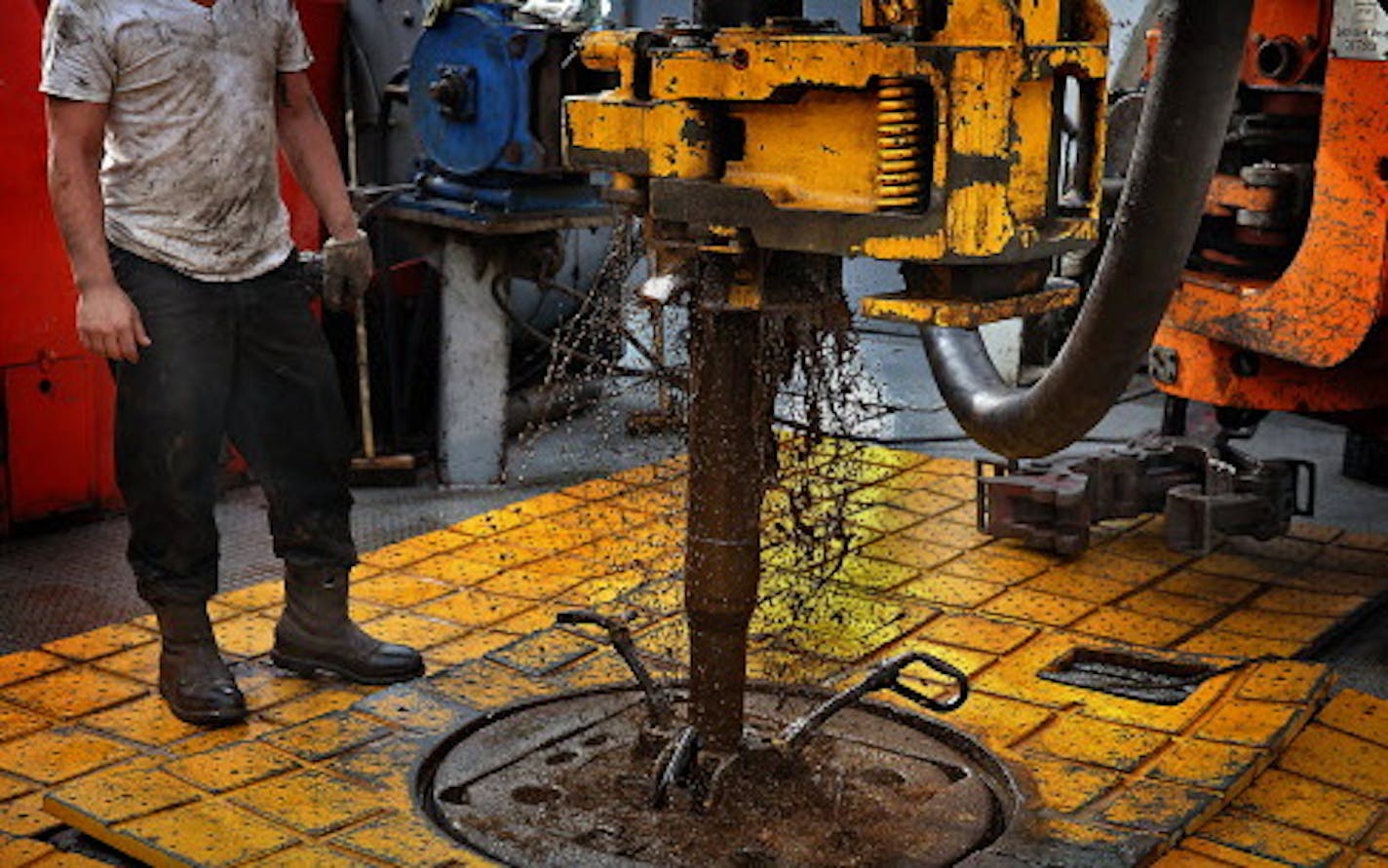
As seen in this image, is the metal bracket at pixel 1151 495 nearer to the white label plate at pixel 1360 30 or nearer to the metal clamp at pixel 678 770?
the white label plate at pixel 1360 30

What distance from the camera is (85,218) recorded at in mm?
3627

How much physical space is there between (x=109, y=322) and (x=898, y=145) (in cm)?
196

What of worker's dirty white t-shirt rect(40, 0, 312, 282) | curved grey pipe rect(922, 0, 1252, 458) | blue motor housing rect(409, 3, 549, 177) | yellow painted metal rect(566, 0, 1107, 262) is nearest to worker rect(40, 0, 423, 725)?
worker's dirty white t-shirt rect(40, 0, 312, 282)

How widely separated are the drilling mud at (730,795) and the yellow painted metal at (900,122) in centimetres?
120

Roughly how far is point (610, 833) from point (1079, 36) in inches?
64.1

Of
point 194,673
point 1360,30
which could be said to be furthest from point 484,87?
point 1360,30

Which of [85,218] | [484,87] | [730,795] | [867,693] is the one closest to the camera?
[730,795]

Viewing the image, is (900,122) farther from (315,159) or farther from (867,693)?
(315,159)

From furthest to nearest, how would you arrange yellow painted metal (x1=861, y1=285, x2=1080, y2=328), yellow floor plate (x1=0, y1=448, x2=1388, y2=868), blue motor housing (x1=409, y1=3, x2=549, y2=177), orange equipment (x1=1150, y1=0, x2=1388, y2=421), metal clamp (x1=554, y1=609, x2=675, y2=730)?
blue motor housing (x1=409, y1=3, x2=549, y2=177) → orange equipment (x1=1150, y1=0, x2=1388, y2=421) → metal clamp (x1=554, y1=609, x2=675, y2=730) → yellow floor plate (x1=0, y1=448, x2=1388, y2=868) → yellow painted metal (x1=861, y1=285, x2=1080, y2=328)

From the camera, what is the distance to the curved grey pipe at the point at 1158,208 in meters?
2.37

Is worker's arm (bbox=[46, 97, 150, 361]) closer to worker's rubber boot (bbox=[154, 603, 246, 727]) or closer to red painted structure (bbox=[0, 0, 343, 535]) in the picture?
worker's rubber boot (bbox=[154, 603, 246, 727])

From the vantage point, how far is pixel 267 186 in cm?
399

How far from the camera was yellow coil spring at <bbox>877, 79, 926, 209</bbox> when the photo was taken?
2.40 meters

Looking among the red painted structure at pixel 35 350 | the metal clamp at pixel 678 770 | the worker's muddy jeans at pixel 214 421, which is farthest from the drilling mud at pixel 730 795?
the red painted structure at pixel 35 350
